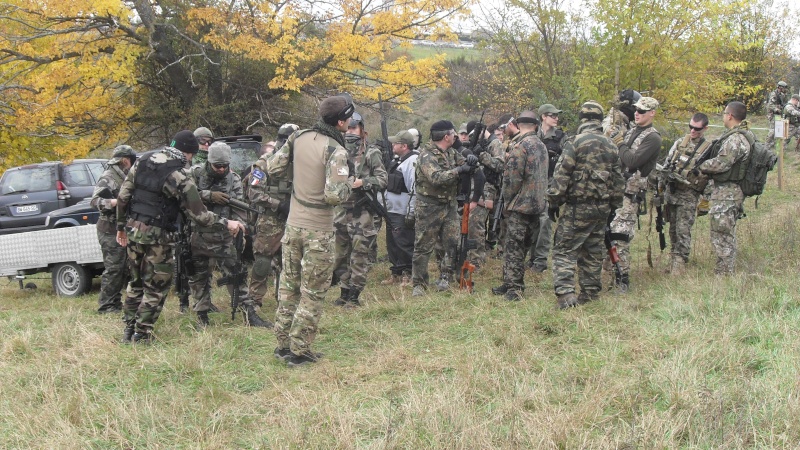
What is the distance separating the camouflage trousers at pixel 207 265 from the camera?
624cm

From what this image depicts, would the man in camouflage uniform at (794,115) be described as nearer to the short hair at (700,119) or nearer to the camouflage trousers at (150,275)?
the short hair at (700,119)

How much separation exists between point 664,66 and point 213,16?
7.66 m

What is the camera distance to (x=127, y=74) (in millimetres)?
11078

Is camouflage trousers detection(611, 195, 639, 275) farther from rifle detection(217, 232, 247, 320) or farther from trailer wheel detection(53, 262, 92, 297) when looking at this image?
trailer wheel detection(53, 262, 92, 297)

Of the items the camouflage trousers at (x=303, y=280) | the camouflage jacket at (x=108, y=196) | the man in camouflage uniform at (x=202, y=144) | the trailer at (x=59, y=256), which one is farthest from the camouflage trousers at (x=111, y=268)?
the camouflage trousers at (x=303, y=280)

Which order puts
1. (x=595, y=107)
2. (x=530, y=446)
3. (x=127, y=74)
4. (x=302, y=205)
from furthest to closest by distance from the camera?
(x=127, y=74)
(x=595, y=107)
(x=302, y=205)
(x=530, y=446)

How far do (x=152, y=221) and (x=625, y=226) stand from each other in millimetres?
4830

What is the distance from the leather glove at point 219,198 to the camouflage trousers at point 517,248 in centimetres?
296

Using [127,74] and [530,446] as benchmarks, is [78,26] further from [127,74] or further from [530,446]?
[530,446]

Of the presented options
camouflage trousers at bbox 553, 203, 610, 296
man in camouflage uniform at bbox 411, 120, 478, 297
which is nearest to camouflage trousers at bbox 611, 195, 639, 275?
camouflage trousers at bbox 553, 203, 610, 296

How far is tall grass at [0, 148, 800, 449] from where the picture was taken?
3.38 m

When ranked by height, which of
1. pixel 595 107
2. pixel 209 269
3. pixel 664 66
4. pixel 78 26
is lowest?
pixel 209 269

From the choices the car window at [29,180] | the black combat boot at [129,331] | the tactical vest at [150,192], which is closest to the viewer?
the tactical vest at [150,192]

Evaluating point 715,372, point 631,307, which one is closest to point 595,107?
point 631,307
